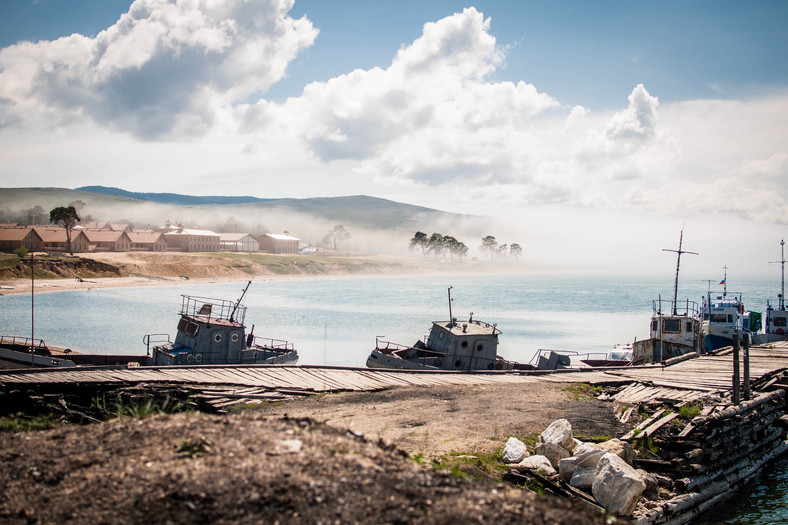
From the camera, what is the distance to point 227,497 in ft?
19.2

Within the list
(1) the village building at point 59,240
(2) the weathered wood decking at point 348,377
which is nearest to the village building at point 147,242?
(1) the village building at point 59,240

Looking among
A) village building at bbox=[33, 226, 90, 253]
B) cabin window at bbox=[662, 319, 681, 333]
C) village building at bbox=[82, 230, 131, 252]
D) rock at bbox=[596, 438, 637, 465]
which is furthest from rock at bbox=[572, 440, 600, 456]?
village building at bbox=[82, 230, 131, 252]

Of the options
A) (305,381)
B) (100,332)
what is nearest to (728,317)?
(305,381)

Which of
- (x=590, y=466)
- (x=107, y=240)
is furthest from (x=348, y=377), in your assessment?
(x=107, y=240)

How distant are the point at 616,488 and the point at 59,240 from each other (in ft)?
418

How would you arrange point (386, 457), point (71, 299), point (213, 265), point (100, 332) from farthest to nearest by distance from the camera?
1. point (213, 265)
2. point (71, 299)
3. point (100, 332)
4. point (386, 457)

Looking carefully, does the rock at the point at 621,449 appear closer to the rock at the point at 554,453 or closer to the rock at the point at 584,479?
the rock at the point at 554,453

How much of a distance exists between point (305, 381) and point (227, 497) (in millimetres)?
13244

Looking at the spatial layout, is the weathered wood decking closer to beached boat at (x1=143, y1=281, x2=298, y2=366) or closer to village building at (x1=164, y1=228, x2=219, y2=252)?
beached boat at (x1=143, y1=281, x2=298, y2=366)

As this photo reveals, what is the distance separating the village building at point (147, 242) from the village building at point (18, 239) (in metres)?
23.9

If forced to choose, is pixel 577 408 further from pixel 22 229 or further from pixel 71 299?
pixel 22 229

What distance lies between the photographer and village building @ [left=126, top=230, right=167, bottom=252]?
13438cm

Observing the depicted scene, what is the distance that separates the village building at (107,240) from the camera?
12419 cm

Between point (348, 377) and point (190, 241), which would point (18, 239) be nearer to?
point (190, 241)
